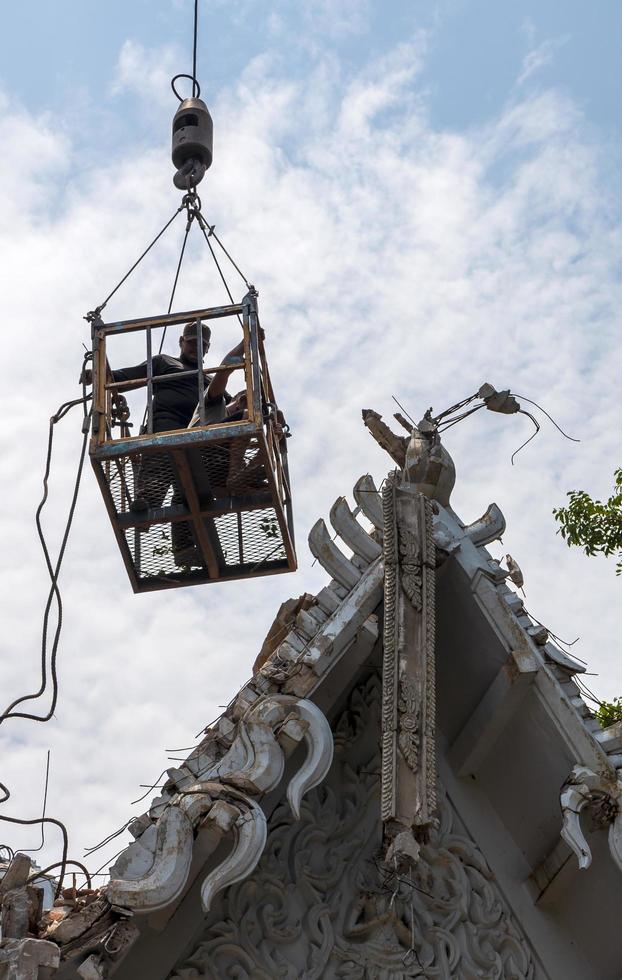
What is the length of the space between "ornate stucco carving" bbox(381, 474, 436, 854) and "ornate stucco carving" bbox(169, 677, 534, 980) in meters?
0.73

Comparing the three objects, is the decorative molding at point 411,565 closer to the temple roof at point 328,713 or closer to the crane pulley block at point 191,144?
the temple roof at point 328,713

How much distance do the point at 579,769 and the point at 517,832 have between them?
108cm

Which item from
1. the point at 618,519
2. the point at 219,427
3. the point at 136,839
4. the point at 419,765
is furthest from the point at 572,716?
the point at 618,519

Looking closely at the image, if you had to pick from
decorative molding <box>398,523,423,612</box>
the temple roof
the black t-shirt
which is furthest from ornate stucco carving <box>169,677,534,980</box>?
the black t-shirt

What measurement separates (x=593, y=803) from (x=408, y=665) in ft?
4.30

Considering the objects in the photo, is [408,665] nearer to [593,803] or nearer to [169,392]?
[593,803]

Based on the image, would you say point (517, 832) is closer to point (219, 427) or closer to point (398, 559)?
point (398, 559)

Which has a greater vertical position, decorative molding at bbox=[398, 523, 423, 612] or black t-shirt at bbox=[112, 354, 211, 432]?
black t-shirt at bbox=[112, 354, 211, 432]

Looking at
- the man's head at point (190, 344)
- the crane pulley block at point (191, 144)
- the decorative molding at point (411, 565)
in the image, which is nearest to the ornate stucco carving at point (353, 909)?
the decorative molding at point (411, 565)

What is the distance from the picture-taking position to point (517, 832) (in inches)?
428

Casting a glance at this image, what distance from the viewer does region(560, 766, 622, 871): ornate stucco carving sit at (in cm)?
976

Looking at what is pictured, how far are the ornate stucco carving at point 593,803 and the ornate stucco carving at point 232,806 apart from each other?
4.56 feet

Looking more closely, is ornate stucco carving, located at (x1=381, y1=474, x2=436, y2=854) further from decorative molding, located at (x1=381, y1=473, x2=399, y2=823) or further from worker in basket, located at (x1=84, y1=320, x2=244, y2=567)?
worker in basket, located at (x1=84, y1=320, x2=244, y2=567)

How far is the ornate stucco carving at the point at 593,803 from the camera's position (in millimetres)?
9758
